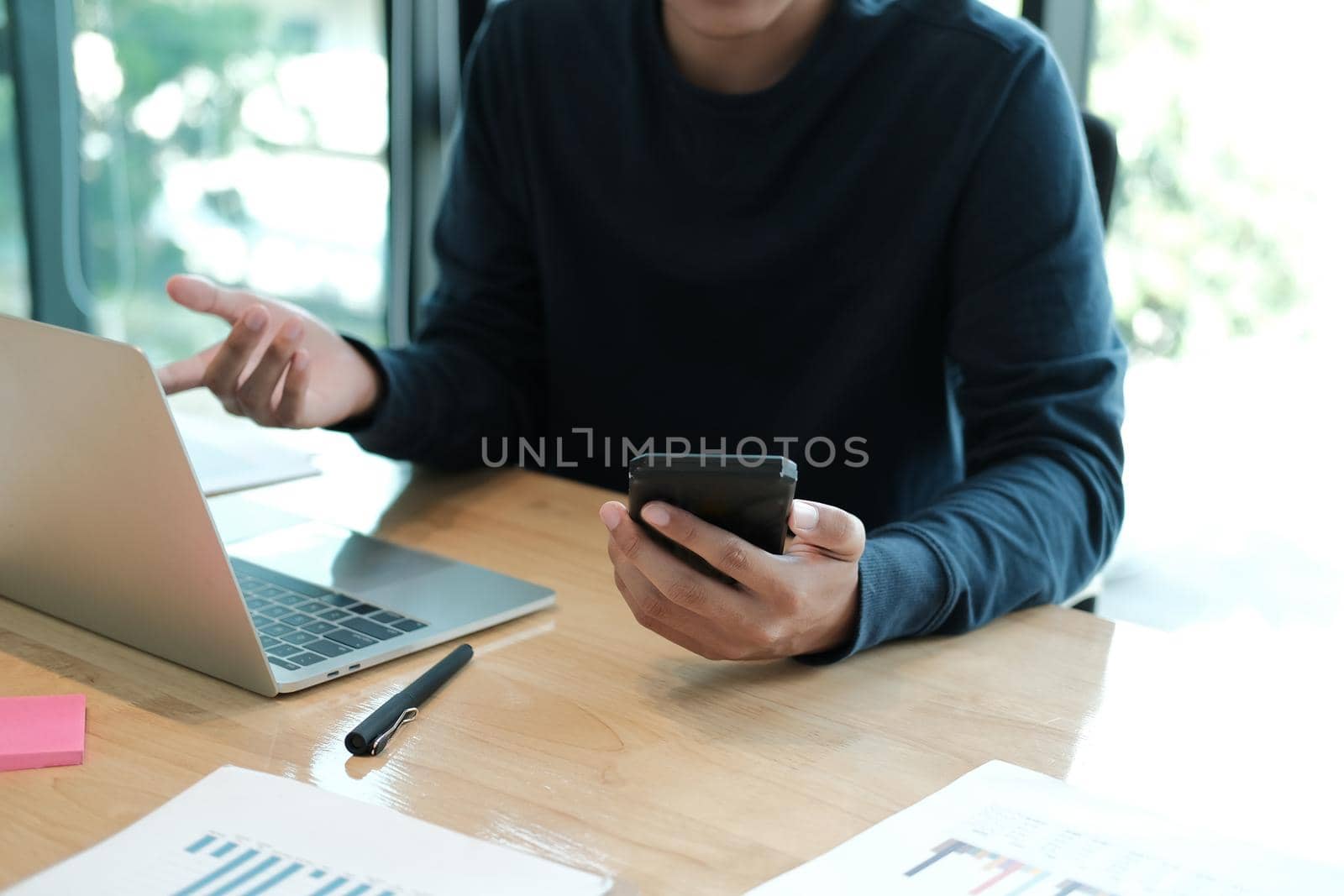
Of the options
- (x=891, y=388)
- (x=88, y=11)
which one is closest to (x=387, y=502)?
(x=891, y=388)

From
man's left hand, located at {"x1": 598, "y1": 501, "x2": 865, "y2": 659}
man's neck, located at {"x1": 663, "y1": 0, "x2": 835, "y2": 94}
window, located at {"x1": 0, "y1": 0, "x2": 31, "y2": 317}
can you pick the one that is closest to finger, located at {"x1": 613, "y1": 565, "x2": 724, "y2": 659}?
man's left hand, located at {"x1": 598, "y1": 501, "x2": 865, "y2": 659}

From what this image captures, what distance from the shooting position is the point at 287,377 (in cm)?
105

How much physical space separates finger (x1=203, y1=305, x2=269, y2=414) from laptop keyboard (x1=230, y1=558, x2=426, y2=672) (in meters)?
0.16

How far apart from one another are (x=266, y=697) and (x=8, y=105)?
2.02 meters

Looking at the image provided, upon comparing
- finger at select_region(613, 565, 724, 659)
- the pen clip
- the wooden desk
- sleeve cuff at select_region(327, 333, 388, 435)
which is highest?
sleeve cuff at select_region(327, 333, 388, 435)

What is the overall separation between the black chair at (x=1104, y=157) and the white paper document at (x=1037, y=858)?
0.73m

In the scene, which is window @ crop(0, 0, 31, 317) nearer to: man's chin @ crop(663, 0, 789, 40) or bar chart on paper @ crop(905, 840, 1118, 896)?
man's chin @ crop(663, 0, 789, 40)

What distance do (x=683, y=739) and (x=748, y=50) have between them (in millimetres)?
772

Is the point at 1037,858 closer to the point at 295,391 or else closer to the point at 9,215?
the point at 295,391

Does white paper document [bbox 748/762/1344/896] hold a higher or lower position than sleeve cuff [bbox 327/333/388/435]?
lower

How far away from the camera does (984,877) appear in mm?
592

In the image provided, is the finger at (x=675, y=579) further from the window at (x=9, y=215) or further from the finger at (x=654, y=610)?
the window at (x=9, y=215)

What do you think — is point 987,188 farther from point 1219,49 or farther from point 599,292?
point 1219,49

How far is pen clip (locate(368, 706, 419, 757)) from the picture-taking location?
0.70 metres
